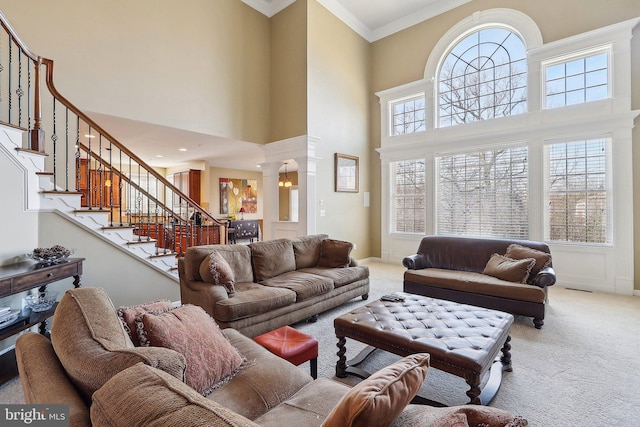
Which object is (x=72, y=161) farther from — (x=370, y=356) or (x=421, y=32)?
(x=421, y=32)

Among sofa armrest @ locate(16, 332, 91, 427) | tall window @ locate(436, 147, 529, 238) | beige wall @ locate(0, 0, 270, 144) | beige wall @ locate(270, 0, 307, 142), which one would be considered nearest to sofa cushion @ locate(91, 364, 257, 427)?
sofa armrest @ locate(16, 332, 91, 427)

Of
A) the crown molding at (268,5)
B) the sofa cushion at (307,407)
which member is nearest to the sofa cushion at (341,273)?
the sofa cushion at (307,407)

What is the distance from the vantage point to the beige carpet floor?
191 cm

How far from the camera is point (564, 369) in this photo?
7.80 ft

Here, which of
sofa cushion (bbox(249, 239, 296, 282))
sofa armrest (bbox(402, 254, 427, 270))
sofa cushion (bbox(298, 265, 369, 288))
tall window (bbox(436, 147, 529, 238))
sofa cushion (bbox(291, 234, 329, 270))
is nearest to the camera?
sofa cushion (bbox(249, 239, 296, 282))

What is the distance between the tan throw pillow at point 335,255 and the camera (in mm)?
4145

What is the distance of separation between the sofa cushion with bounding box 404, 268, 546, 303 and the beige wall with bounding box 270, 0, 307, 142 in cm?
339

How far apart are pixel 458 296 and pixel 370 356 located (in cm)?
166

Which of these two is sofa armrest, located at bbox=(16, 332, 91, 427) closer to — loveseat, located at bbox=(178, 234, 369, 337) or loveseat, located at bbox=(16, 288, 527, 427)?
loveseat, located at bbox=(16, 288, 527, 427)

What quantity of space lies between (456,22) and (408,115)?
6.21 feet

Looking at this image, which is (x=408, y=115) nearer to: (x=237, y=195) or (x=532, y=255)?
(x=532, y=255)

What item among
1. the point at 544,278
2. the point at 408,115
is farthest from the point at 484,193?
the point at 544,278

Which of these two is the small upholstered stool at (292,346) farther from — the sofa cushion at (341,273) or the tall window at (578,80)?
the tall window at (578,80)

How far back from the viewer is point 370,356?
257 centimetres
